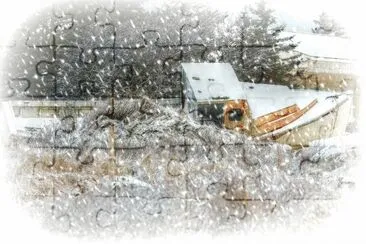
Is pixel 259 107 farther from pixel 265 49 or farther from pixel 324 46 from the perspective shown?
pixel 324 46

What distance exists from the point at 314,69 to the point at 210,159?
981 millimetres

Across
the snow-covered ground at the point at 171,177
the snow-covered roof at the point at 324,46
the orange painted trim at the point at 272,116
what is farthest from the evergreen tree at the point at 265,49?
the snow-covered ground at the point at 171,177

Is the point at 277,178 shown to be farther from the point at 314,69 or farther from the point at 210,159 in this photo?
the point at 314,69

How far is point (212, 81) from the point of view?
167 inches

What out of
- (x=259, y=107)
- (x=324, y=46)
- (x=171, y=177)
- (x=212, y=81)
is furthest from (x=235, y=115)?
(x=324, y=46)

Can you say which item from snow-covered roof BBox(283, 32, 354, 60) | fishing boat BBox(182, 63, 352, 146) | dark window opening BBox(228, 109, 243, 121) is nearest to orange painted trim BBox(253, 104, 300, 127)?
fishing boat BBox(182, 63, 352, 146)

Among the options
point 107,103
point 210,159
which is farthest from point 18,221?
point 210,159

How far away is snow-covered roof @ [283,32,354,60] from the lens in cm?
432

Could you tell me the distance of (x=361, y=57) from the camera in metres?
4.34

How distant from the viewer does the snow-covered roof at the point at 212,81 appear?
13.8 feet

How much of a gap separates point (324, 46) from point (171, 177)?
56.8 inches

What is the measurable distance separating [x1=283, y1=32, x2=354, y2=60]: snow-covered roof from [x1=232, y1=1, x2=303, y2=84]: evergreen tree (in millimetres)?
64

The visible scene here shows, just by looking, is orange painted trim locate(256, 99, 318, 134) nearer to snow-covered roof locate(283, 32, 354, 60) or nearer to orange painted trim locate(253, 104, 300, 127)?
orange painted trim locate(253, 104, 300, 127)

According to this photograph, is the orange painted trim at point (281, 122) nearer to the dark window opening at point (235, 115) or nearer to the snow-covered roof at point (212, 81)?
the dark window opening at point (235, 115)
